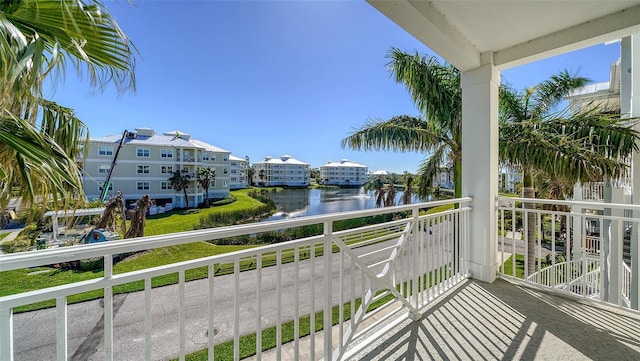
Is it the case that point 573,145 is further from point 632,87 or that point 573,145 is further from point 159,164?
point 159,164

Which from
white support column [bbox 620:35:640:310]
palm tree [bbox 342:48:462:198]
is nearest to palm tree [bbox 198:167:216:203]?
palm tree [bbox 342:48:462:198]

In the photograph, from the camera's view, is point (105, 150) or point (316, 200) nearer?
point (105, 150)

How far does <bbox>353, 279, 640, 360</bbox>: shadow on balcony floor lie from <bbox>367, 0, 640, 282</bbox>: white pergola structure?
2.07 feet

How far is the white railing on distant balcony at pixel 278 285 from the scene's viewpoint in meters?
0.82

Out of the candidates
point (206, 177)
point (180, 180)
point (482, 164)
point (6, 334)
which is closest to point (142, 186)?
point (180, 180)

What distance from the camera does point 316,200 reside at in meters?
20.5

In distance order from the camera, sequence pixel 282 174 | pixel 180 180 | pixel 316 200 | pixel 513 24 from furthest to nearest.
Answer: pixel 282 174 < pixel 316 200 < pixel 180 180 < pixel 513 24

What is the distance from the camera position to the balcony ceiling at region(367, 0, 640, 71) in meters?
1.99

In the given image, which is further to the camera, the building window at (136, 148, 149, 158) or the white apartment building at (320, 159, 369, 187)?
the white apartment building at (320, 159, 369, 187)

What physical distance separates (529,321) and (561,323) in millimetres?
236

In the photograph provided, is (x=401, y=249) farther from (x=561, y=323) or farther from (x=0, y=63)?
(x=0, y=63)

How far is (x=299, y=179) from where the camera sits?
27.5m

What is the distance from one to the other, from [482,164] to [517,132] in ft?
5.81

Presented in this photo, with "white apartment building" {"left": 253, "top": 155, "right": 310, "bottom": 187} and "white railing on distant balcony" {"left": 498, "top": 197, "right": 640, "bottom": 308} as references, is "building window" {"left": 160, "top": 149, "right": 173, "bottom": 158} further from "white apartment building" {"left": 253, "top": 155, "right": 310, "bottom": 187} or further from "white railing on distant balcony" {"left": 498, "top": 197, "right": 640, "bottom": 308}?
"white railing on distant balcony" {"left": 498, "top": 197, "right": 640, "bottom": 308}
